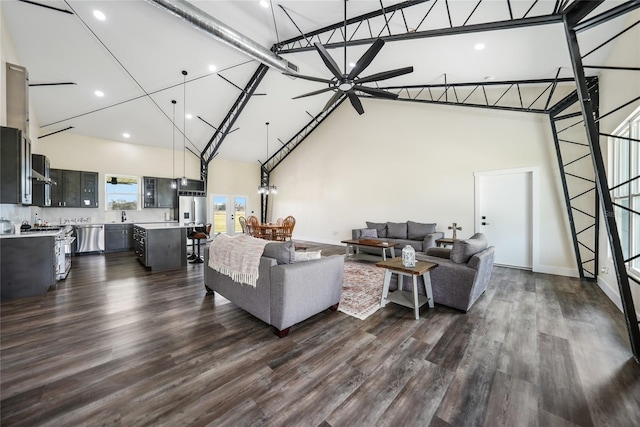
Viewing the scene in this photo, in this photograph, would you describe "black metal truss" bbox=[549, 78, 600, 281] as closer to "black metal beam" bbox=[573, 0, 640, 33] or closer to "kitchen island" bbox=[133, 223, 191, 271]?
"black metal beam" bbox=[573, 0, 640, 33]

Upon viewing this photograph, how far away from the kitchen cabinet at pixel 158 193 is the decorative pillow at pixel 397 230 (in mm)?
6942

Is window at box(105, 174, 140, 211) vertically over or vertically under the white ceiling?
under

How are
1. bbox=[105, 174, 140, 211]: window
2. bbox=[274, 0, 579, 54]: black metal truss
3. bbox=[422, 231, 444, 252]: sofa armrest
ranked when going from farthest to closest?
bbox=[105, 174, 140, 211]: window
bbox=[422, 231, 444, 252]: sofa armrest
bbox=[274, 0, 579, 54]: black metal truss

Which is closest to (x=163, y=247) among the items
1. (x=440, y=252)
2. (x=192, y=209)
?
(x=192, y=209)

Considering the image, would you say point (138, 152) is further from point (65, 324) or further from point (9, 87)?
point (65, 324)

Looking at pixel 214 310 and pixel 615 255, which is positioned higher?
pixel 615 255

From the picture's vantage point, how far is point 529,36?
10.8 feet

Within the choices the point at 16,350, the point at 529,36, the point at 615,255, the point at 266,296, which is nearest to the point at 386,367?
the point at 266,296

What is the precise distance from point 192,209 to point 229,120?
11.2 ft

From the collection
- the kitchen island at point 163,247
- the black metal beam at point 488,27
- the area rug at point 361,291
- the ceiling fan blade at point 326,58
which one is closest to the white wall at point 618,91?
the black metal beam at point 488,27

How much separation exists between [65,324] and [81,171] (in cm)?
609

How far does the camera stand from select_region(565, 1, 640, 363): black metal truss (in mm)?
2168

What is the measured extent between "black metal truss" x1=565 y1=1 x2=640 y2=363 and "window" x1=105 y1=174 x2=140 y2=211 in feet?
32.9

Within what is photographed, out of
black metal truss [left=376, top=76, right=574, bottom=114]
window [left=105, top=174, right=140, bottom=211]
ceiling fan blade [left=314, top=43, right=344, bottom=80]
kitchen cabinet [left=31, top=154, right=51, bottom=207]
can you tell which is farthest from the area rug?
window [left=105, top=174, right=140, bottom=211]
